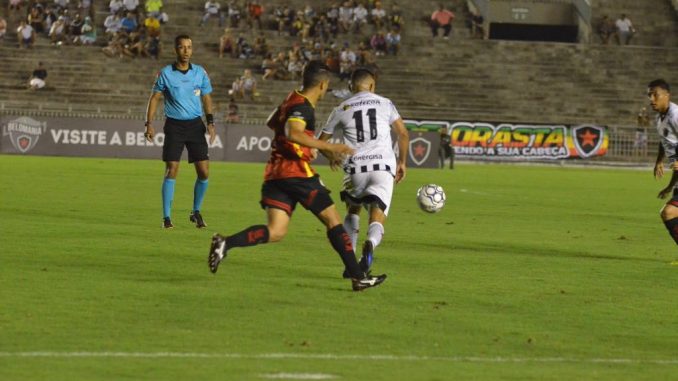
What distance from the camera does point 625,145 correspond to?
2082 inches

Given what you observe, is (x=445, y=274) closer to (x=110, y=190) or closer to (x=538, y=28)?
(x=110, y=190)

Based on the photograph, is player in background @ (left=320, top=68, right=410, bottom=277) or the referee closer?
player in background @ (left=320, top=68, right=410, bottom=277)

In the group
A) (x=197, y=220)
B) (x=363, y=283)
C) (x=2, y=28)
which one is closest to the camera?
(x=363, y=283)

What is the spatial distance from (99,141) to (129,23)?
485 inches

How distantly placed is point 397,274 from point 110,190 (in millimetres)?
14073

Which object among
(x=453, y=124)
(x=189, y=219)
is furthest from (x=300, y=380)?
(x=453, y=124)

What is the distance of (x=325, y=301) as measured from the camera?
11.2 meters

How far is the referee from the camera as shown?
17.9 meters

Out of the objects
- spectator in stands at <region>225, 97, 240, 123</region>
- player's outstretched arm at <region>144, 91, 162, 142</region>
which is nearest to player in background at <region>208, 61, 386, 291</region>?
player's outstretched arm at <region>144, 91, 162, 142</region>

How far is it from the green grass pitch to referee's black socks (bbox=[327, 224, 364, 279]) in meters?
0.21

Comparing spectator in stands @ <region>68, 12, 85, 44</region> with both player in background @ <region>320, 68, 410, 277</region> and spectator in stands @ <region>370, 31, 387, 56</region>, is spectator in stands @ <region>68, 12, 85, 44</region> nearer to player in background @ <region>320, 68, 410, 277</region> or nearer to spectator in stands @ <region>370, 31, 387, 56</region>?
spectator in stands @ <region>370, 31, 387, 56</region>

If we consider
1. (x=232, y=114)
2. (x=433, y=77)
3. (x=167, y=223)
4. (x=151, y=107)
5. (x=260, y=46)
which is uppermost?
(x=260, y=46)

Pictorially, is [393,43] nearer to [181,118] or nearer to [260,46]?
[260,46]

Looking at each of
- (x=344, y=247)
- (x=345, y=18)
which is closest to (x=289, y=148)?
(x=344, y=247)
